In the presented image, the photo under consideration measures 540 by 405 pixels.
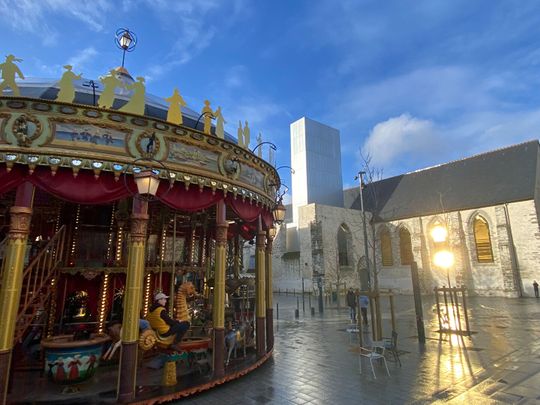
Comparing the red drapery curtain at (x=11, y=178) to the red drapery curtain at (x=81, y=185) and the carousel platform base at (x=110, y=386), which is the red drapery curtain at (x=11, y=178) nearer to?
the red drapery curtain at (x=81, y=185)

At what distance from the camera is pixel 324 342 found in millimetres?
11859

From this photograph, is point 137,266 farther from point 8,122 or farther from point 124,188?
point 8,122

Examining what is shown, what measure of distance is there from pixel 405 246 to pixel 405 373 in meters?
32.1

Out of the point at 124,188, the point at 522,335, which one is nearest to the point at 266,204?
the point at 124,188

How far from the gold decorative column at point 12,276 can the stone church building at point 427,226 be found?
932 inches

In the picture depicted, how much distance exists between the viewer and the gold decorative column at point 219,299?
7012 millimetres

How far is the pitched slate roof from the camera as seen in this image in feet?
102

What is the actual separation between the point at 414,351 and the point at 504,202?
2700cm

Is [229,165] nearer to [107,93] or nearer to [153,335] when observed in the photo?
[107,93]

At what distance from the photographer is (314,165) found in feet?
149

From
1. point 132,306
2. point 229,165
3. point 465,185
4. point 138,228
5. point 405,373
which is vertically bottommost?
point 405,373

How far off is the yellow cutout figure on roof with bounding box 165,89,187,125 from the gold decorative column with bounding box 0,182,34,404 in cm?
292

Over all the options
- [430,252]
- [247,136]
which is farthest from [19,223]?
[430,252]

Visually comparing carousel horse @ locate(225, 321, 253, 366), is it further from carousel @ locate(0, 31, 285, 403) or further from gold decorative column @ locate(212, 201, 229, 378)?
gold decorative column @ locate(212, 201, 229, 378)
